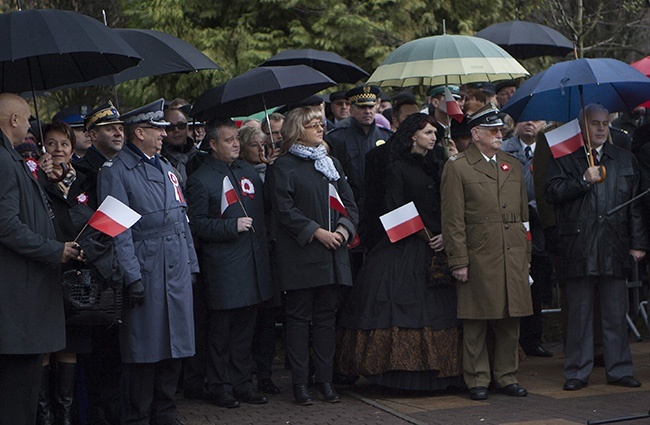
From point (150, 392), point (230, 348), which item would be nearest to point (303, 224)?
point (230, 348)

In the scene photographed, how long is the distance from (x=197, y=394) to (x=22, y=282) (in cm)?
299

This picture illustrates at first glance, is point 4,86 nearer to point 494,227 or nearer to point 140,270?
point 140,270

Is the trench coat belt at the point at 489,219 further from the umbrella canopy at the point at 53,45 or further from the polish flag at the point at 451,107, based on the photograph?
the umbrella canopy at the point at 53,45

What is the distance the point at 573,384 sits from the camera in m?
8.91

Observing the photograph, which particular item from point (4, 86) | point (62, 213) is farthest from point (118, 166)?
point (4, 86)

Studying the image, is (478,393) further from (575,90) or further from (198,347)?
(575,90)

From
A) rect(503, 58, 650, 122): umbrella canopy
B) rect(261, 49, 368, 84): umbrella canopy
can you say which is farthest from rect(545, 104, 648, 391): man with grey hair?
rect(261, 49, 368, 84): umbrella canopy

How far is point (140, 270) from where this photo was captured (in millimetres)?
7531

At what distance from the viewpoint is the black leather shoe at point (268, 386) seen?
922cm

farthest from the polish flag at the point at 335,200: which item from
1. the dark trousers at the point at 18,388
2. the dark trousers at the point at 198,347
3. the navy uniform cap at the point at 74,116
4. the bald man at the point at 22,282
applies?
the dark trousers at the point at 18,388

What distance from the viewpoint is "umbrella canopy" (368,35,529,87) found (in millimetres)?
9250

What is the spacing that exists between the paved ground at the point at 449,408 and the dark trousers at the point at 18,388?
1945mm

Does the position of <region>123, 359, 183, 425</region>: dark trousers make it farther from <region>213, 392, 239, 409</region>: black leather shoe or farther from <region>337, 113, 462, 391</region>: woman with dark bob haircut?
<region>337, 113, 462, 391</region>: woman with dark bob haircut

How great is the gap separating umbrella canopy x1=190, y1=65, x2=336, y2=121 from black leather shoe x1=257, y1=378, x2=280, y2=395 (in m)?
2.14
